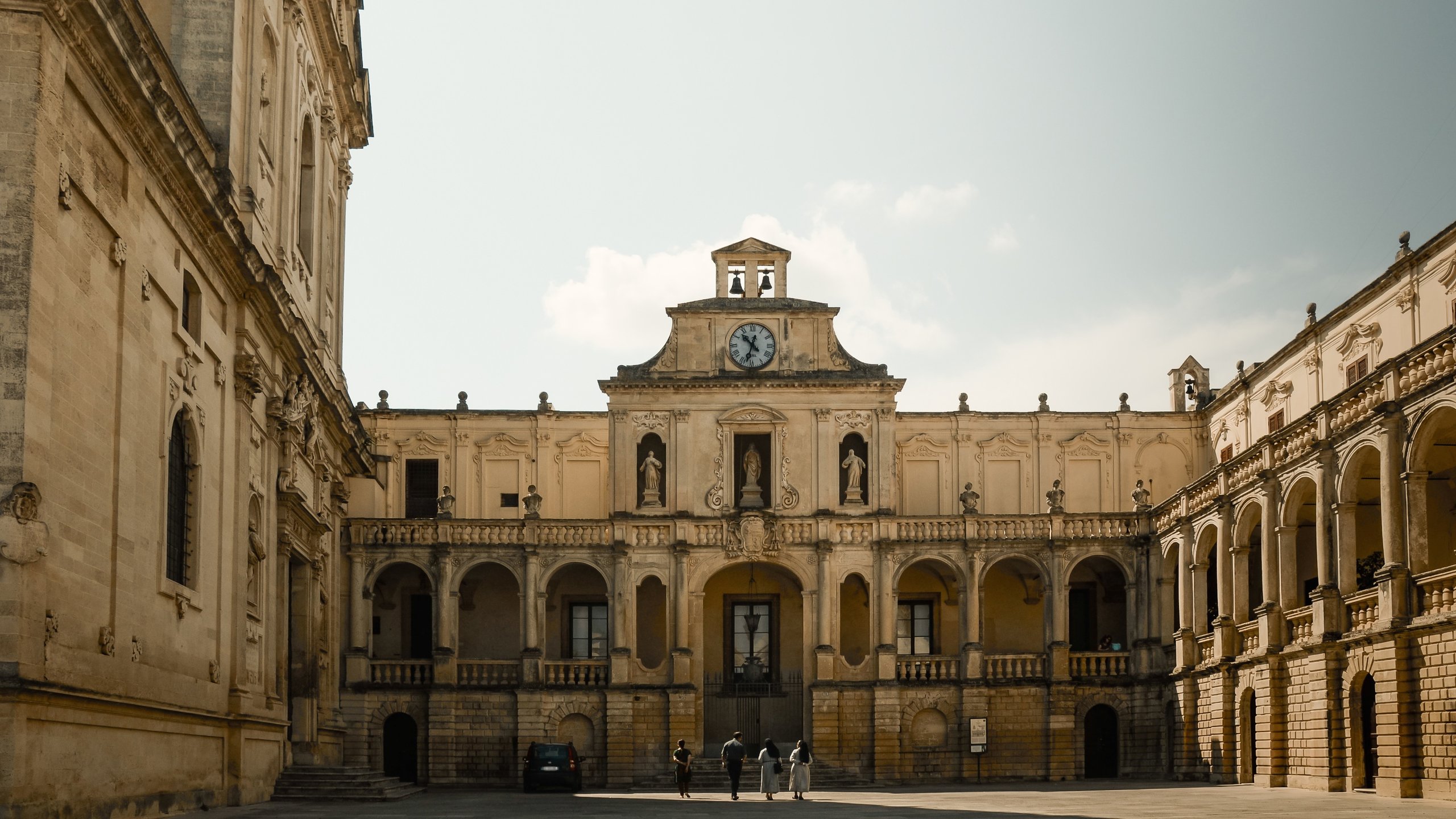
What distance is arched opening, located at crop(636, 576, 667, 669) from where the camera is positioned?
2046 inches

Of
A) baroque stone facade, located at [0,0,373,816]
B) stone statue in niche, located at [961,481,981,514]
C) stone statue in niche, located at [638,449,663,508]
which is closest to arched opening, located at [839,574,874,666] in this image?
stone statue in niche, located at [961,481,981,514]

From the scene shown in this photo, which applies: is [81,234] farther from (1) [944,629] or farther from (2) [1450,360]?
(1) [944,629]

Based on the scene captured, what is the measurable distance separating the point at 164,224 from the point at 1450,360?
20.6 metres

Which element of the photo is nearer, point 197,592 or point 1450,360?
point 197,592

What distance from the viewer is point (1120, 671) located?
49.5m

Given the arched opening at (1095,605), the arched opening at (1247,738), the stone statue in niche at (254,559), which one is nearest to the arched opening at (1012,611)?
the arched opening at (1095,605)

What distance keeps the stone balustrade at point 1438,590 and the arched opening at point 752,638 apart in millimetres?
23740

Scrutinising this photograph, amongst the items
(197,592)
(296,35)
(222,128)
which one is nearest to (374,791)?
(197,592)

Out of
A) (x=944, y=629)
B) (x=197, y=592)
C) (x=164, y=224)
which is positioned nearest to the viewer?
(x=164, y=224)

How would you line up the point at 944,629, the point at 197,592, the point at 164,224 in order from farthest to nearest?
the point at 944,629, the point at 197,592, the point at 164,224

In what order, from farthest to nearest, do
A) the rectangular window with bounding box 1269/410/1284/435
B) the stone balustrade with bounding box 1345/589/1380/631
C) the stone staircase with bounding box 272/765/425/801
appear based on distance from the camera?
the rectangular window with bounding box 1269/410/1284/435 → the stone staircase with bounding box 272/765/425/801 → the stone balustrade with bounding box 1345/589/1380/631

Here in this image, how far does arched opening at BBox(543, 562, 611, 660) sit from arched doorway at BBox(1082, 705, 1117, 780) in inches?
578

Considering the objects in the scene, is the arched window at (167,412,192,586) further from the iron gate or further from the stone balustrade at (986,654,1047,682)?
the stone balustrade at (986,654,1047,682)

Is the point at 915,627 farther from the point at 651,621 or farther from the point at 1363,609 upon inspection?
the point at 1363,609
